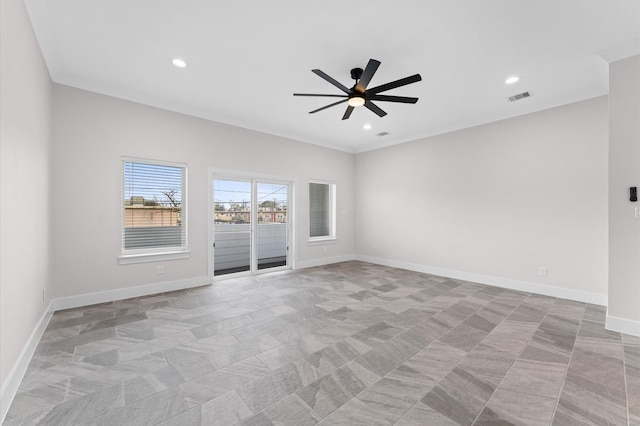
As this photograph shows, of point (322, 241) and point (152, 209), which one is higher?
point (152, 209)

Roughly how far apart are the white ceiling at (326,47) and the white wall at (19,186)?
52 cm

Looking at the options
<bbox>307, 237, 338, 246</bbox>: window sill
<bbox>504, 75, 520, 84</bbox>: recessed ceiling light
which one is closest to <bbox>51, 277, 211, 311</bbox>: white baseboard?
<bbox>307, 237, 338, 246</bbox>: window sill

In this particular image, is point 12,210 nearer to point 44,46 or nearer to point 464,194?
point 44,46

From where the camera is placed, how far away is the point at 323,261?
6766mm

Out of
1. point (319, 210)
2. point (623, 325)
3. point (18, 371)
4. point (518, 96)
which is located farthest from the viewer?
point (319, 210)

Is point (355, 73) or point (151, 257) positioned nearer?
point (355, 73)

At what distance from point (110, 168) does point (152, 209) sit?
0.83m

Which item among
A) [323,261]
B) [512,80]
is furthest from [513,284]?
[323,261]

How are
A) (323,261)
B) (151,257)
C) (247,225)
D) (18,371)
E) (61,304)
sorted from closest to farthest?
(18,371) → (61,304) → (151,257) → (247,225) → (323,261)

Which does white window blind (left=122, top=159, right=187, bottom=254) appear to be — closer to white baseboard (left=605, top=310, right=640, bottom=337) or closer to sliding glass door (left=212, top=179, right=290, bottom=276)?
sliding glass door (left=212, top=179, right=290, bottom=276)

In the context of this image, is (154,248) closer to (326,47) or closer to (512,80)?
(326,47)

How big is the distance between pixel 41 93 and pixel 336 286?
469 centimetres

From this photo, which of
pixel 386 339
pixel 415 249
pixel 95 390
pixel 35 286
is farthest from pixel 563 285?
pixel 35 286

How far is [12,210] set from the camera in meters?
2.05
